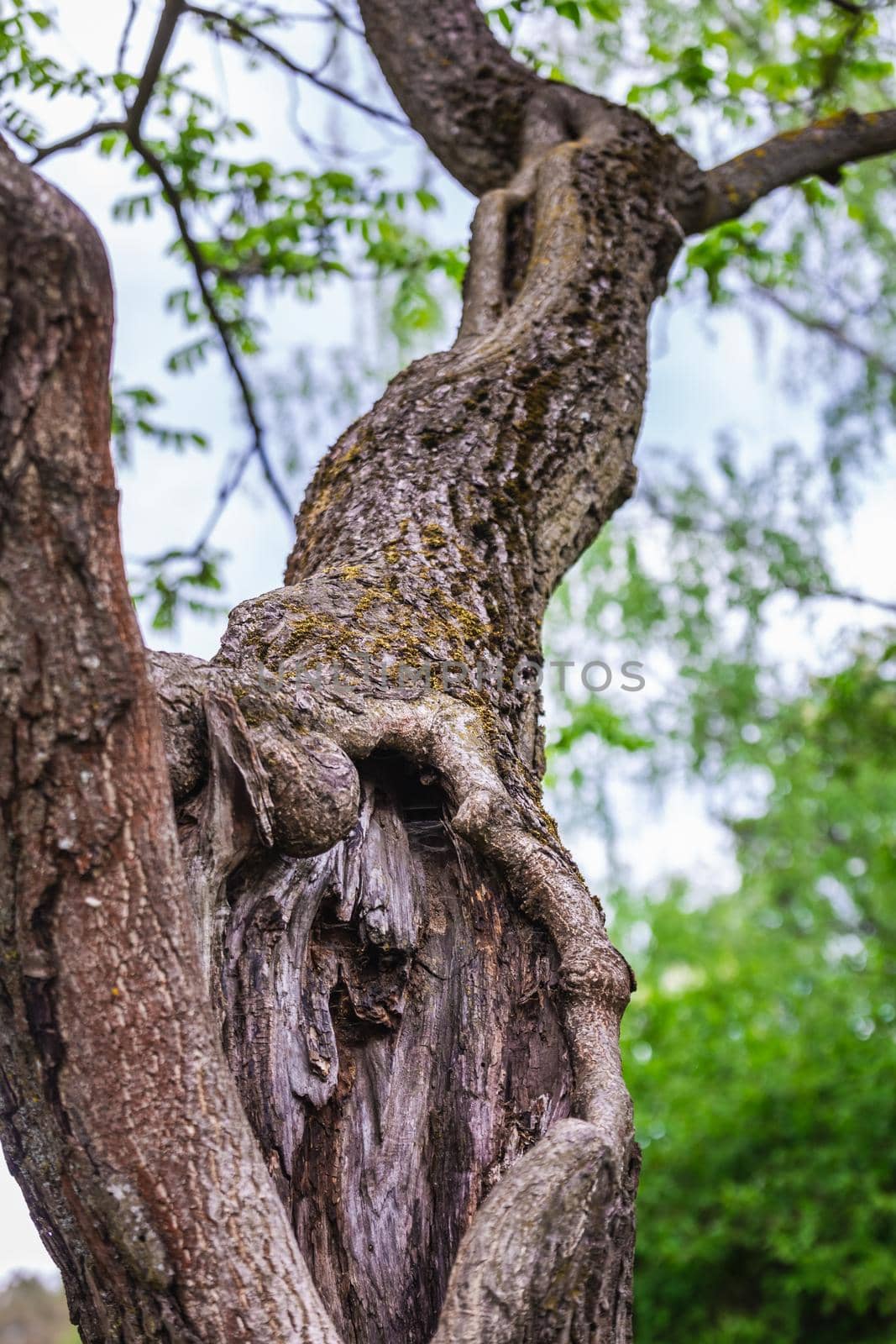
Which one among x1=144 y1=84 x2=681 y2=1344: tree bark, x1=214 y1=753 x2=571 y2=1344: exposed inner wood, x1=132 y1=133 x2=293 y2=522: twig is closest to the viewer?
x1=144 y1=84 x2=681 y2=1344: tree bark

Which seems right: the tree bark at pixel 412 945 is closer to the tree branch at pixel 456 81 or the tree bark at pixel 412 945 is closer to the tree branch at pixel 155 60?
the tree branch at pixel 456 81

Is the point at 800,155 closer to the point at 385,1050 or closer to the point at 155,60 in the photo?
the point at 155,60

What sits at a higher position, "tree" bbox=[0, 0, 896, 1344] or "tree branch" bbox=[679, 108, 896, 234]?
"tree branch" bbox=[679, 108, 896, 234]

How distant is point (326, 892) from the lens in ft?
6.82

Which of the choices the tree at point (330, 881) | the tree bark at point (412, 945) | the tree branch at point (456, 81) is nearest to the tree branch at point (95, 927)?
the tree at point (330, 881)

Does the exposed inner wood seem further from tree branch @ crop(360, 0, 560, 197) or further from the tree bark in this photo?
tree branch @ crop(360, 0, 560, 197)

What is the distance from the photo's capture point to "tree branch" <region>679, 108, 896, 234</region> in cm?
388

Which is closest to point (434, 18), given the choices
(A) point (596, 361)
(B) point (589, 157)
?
(B) point (589, 157)

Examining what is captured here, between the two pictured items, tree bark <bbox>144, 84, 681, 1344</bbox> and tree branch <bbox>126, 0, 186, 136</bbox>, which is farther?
tree branch <bbox>126, 0, 186, 136</bbox>

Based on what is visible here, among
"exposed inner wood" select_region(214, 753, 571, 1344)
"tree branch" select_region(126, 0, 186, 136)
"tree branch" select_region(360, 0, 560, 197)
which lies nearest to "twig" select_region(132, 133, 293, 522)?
"tree branch" select_region(126, 0, 186, 136)

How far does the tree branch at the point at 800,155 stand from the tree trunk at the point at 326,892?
1.11m

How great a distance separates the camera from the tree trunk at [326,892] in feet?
4.75

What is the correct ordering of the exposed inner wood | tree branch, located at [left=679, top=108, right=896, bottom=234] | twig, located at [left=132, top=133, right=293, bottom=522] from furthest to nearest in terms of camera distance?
twig, located at [left=132, top=133, right=293, bottom=522] < tree branch, located at [left=679, top=108, right=896, bottom=234] < the exposed inner wood

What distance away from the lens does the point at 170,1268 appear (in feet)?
5.04
